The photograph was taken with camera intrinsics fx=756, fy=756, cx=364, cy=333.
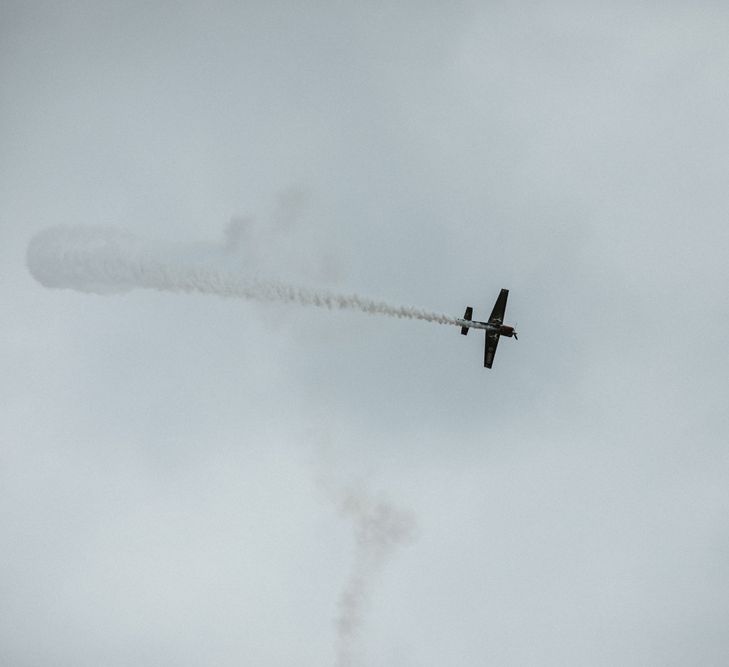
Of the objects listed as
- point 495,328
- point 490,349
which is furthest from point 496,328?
point 490,349

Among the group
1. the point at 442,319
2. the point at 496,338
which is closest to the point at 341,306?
the point at 442,319

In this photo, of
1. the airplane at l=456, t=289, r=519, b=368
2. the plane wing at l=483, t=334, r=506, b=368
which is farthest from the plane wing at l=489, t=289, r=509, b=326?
the plane wing at l=483, t=334, r=506, b=368

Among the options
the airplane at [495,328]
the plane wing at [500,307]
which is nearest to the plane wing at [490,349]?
the airplane at [495,328]

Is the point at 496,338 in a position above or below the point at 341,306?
above

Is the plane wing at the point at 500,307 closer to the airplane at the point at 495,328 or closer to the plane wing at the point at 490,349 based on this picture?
the airplane at the point at 495,328

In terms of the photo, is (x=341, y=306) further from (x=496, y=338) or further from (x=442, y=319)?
(x=496, y=338)

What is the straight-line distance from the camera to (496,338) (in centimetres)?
7306

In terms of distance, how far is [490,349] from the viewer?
7350 cm

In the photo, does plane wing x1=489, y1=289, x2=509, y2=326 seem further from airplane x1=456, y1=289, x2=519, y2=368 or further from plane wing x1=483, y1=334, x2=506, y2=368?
plane wing x1=483, y1=334, x2=506, y2=368

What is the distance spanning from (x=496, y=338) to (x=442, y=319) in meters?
9.80

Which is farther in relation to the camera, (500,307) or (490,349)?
(490,349)

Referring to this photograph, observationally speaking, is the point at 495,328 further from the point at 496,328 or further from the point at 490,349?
the point at 490,349

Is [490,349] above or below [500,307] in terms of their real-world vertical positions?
below

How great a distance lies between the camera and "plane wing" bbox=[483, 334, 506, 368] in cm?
7300
